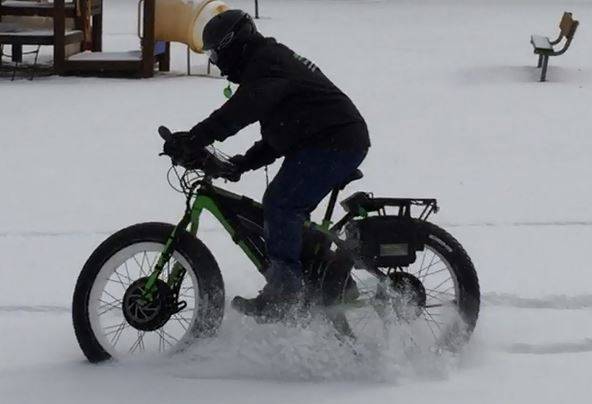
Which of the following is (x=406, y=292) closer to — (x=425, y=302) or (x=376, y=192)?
(x=425, y=302)

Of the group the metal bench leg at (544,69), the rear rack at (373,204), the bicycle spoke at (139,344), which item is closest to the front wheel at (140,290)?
the bicycle spoke at (139,344)

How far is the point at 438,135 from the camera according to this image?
1007 cm

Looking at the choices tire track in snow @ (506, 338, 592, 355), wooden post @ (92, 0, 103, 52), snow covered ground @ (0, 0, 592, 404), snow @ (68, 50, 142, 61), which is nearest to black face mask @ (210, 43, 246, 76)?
snow covered ground @ (0, 0, 592, 404)

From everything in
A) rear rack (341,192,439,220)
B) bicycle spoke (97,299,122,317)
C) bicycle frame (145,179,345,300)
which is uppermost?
rear rack (341,192,439,220)

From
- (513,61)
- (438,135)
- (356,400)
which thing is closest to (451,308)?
(356,400)

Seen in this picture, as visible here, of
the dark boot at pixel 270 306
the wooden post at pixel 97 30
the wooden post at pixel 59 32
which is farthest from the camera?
the wooden post at pixel 97 30

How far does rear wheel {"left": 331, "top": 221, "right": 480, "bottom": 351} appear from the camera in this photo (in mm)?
4441

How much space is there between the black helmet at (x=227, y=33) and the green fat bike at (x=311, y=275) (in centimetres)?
41

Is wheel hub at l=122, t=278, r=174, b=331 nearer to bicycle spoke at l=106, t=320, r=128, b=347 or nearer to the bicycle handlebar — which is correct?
bicycle spoke at l=106, t=320, r=128, b=347

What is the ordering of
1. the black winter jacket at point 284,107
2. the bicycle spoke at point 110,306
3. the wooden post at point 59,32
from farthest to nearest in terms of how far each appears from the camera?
the wooden post at point 59,32 → the bicycle spoke at point 110,306 → the black winter jacket at point 284,107

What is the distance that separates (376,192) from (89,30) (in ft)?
28.0

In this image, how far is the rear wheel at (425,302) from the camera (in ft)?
14.6

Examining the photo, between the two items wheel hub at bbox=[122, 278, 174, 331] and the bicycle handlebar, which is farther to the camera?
wheel hub at bbox=[122, 278, 174, 331]

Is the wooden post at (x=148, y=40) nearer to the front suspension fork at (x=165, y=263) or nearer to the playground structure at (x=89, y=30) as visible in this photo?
the playground structure at (x=89, y=30)
